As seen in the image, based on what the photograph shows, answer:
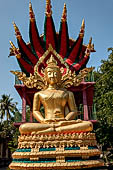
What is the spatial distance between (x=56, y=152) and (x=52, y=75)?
201cm

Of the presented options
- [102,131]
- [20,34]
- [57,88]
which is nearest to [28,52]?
[20,34]

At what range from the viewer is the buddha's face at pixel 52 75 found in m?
4.58

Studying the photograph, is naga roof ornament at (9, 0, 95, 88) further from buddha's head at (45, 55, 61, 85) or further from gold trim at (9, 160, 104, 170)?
gold trim at (9, 160, 104, 170)

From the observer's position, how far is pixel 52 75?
15.0ft

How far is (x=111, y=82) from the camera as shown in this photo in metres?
10.6

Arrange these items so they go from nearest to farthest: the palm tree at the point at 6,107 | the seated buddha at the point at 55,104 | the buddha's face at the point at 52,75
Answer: the seated buddha at the point at 55,104 < the buddha's face at the point at 52,75 < the palm tree at the point at 6,107

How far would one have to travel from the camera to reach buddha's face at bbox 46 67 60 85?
4.58m

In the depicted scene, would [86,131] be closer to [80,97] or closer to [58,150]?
[58,150]

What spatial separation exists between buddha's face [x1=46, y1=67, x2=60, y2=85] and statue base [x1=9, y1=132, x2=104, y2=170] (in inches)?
61.4

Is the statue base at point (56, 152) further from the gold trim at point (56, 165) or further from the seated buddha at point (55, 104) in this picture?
the seated buddha at point (55, 104)

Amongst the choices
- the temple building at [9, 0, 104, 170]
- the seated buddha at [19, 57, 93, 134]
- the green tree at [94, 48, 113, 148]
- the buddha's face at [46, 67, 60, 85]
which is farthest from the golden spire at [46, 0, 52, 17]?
the green tree at [94, 48, 113, 148]

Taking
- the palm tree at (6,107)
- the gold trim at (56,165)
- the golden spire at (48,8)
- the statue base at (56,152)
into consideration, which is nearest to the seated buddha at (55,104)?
the statue base at (56,152)

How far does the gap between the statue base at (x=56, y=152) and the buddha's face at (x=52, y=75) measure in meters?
1.56

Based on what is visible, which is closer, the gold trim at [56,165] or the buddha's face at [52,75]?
the gold trim at [56,165]
